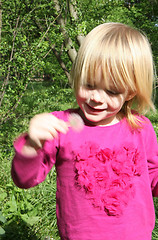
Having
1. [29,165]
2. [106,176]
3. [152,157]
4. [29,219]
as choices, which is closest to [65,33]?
[29,219]

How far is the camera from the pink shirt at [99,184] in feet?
3.98

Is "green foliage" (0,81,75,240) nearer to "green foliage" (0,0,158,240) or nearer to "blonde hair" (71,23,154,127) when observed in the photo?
"green foliage" (0,0,158,240)

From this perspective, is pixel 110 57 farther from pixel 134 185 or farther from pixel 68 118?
pixel 134 185

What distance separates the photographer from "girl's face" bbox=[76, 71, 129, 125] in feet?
3.82

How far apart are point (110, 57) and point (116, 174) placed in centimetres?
53

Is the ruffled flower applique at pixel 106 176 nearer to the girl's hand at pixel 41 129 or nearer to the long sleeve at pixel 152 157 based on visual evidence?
the long sleeve at pixel 152 157

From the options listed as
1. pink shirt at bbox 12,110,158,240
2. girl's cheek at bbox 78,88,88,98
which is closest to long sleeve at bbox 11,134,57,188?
pink shirt at bbox 12,110,158,240

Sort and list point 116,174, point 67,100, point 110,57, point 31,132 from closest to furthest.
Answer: point 31,132 < point 110,57 < point 116,174 < point 67,100

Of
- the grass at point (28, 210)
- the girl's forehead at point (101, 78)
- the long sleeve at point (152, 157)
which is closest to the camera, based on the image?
the girl's forehead at point (101, 78)

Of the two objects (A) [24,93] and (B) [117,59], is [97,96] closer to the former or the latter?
(B) [117,59]

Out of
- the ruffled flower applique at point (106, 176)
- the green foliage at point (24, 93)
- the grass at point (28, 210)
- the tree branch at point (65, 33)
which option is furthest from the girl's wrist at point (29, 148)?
the tree branch at point (65, 33)

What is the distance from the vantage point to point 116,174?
126 cm

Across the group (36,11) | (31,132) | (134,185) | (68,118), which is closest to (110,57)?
(68,118)

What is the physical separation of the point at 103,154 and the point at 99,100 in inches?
10.4
